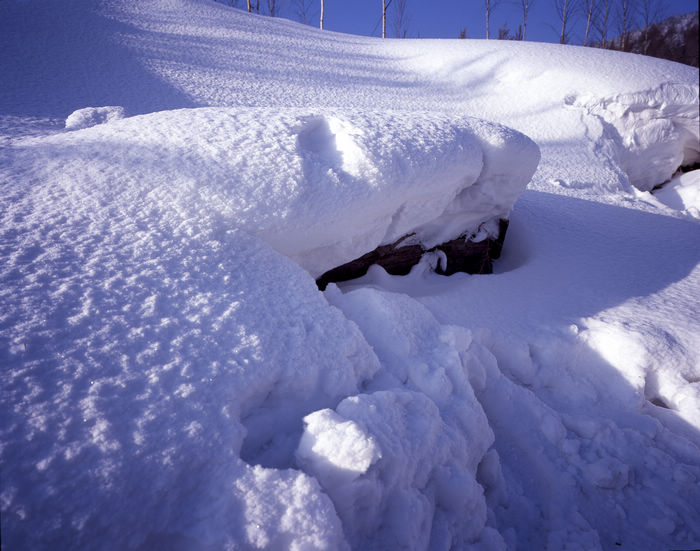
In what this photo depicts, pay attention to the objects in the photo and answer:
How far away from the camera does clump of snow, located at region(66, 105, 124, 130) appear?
2312 millimetres

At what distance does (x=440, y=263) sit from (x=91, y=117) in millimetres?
2489

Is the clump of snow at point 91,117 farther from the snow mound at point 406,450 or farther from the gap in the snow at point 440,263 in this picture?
the snow mound at point 406,450

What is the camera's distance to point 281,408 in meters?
1.05

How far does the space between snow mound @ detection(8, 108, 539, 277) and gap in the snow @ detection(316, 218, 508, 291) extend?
4.9 inches

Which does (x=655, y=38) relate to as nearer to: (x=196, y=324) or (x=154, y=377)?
(x=196, y=324)

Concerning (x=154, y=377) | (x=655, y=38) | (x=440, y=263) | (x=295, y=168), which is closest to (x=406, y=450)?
(x=154, y=377)

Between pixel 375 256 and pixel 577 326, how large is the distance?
1117 mm

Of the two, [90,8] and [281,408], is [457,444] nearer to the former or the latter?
[281,408]

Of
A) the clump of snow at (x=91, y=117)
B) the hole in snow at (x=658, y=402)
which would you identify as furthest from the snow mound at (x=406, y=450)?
→ the clump of snow at (x=91, y=117)

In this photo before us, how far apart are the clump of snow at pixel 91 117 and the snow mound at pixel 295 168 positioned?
764 mm

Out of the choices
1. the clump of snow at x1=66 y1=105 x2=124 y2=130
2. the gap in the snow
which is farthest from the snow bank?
the clump of snow at x1=66 y1=105 x2=124 y2=130

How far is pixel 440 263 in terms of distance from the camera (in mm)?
2281

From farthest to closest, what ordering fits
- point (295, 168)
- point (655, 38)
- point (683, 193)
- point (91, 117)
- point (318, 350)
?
point (655, 38), point (683, 193), point (91, 117), point (295, 168), point (318, 350)

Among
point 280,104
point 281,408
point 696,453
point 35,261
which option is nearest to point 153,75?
point 280,104
